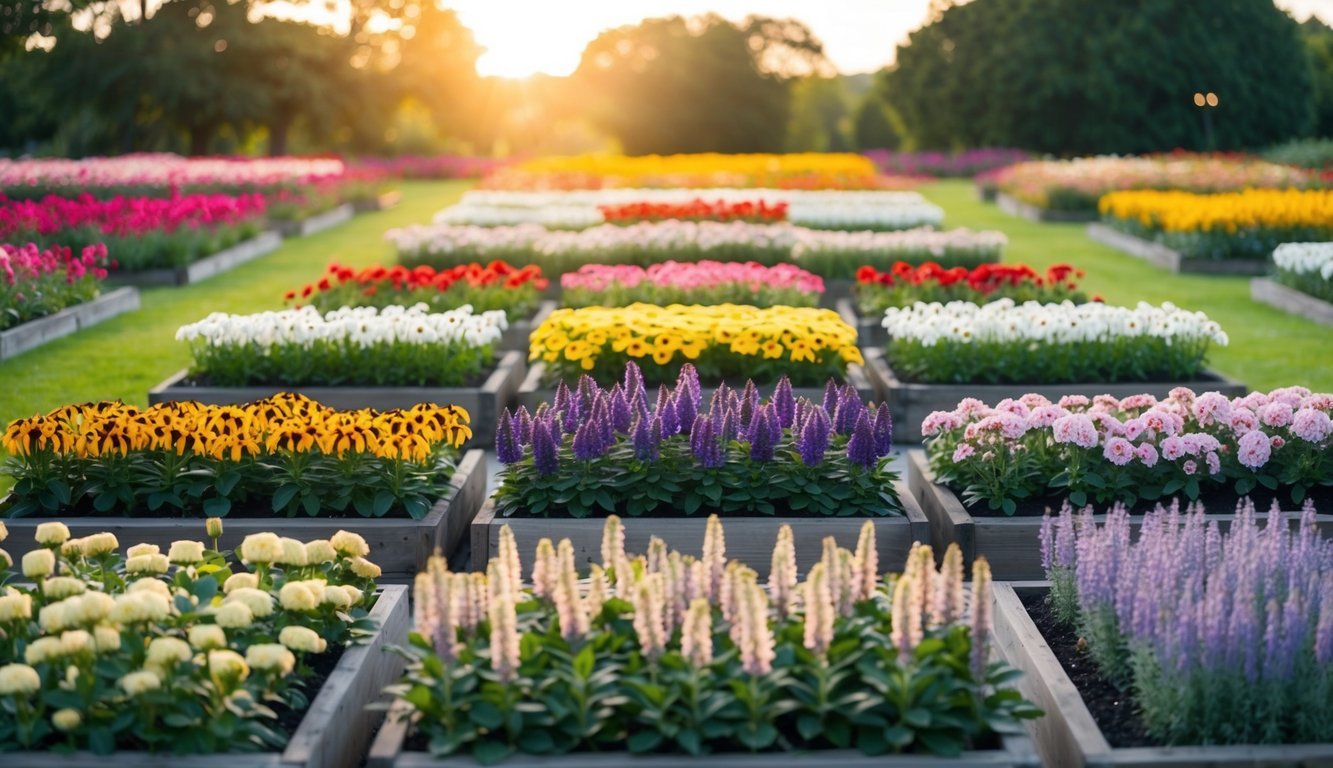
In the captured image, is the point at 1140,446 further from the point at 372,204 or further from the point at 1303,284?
the point at 372,204

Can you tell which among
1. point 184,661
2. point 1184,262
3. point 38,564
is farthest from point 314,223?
point 184,661

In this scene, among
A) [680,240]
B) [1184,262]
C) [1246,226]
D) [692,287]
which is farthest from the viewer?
[1246,226]

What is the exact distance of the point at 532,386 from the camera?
8609 millimetres

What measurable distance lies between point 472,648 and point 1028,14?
42.8 m

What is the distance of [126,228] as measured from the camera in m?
15.8

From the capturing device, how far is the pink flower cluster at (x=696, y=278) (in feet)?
36.7

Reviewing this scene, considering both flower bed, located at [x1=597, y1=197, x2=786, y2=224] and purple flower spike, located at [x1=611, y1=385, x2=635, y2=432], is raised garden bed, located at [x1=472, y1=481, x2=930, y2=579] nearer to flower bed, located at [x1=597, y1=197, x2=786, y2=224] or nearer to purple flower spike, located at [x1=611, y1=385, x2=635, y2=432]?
purple flower spike, located at [x1=611, y1=385, x2=635, y2=432]

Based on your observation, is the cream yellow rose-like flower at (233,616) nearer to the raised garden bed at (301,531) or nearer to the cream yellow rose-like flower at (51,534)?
the cream yellow rose-like flower at (51,534)

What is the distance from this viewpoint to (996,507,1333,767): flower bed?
3.67 m

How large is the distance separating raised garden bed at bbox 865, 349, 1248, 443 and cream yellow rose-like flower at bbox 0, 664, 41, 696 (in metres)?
5.73

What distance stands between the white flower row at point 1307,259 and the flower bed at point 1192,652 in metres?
9.38

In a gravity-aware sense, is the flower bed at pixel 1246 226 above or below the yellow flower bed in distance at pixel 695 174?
below

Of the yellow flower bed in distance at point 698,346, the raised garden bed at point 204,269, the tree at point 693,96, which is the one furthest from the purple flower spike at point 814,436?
the tree at point 693,96

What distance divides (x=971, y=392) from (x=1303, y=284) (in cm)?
661
